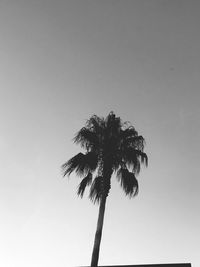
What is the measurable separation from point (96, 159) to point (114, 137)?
157 cm

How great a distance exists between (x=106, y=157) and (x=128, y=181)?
5.32 ft

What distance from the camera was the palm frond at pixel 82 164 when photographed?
650 inches

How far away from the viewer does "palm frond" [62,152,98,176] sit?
54.1 feet

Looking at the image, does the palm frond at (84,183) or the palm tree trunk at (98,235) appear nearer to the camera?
the palm tree trunk at (98,235)

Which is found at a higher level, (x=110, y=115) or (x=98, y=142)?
(x=110, y=115)

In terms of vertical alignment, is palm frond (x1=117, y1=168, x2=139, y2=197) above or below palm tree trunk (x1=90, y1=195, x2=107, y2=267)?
above

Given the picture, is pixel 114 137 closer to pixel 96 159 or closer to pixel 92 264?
pixel 96 159

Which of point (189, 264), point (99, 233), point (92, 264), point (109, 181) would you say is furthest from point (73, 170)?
point (189, 264)

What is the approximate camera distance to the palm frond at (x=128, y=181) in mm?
15984

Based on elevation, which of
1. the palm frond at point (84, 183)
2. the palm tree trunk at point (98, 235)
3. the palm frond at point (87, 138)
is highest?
the palm frond at point (87, 138)

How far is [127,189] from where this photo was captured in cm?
A: 1605

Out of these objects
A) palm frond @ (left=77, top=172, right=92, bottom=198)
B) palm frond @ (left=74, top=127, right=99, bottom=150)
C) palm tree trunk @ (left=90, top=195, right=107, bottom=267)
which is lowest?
palm tree trunk @ (left=90, top=195, right=107, bottom=267)

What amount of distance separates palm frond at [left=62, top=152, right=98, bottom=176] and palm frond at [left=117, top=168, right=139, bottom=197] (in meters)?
1.40

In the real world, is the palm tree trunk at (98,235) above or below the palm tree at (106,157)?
below
